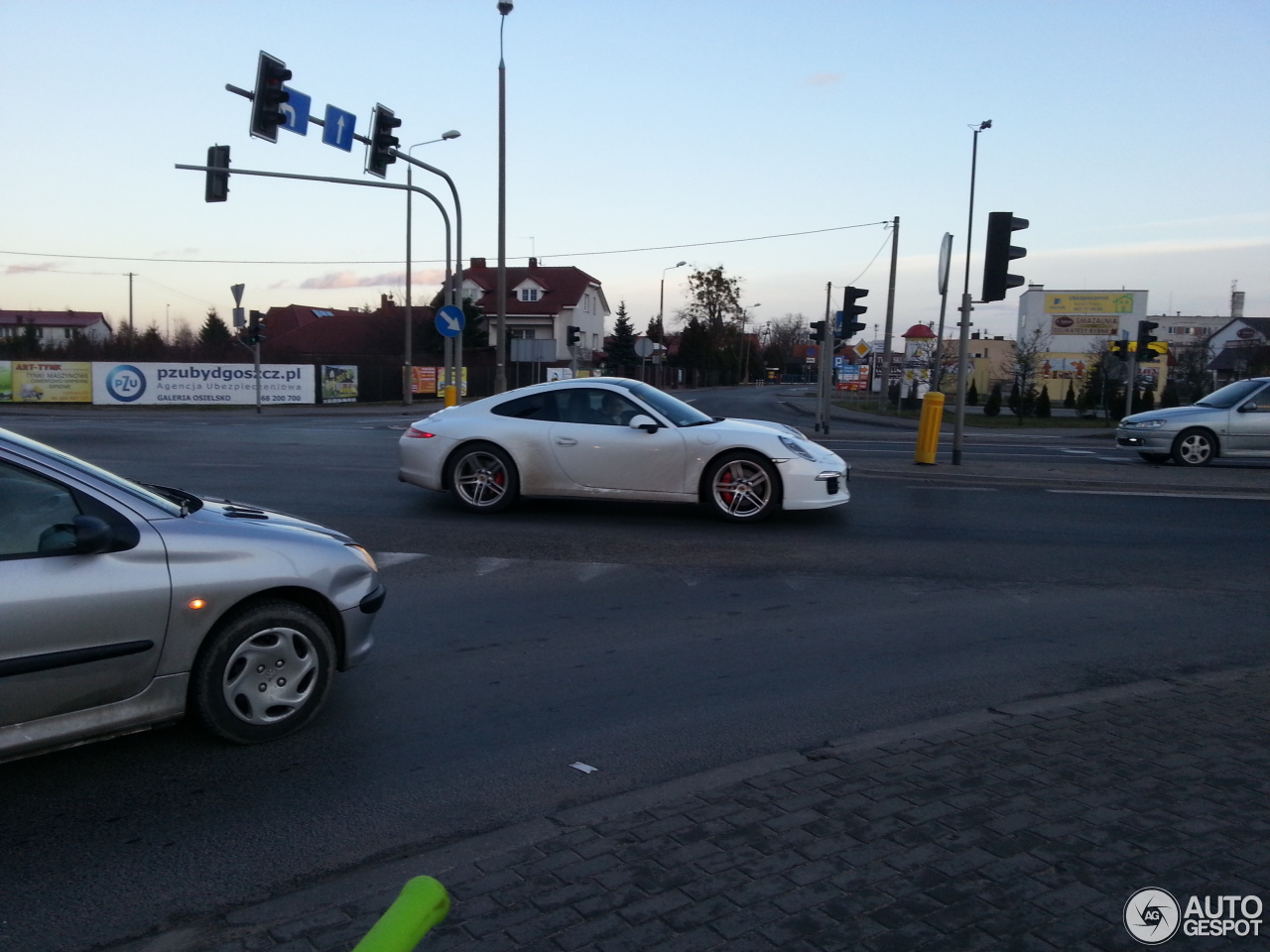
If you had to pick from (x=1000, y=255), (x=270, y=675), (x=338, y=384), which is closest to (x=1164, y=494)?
(x=1000, y=255)

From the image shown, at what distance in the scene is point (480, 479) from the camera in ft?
34.5

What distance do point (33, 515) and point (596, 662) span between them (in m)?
2.89

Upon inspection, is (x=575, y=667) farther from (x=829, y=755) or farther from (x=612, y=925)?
(x=612, y=925)

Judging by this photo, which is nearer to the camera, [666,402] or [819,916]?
[819,916]

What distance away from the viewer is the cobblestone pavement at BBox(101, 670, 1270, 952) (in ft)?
9.78

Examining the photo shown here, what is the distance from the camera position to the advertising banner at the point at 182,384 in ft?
120

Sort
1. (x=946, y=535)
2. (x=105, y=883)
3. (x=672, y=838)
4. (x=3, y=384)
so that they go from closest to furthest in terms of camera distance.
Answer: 1. (x=105, y=883)
2. (x=672, y=838)
3. (x=946, y=535)
4. (x=3, y=384)

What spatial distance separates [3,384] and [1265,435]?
3713cm

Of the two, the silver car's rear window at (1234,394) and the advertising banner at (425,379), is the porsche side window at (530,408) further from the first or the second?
the advertising banner at (425,379)

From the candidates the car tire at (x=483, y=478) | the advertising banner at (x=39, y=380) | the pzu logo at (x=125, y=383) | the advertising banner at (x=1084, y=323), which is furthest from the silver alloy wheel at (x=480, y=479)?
the advertising banner at (x=1084, y=323)

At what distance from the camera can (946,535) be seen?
32.7 feet

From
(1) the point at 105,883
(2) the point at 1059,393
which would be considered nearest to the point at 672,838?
(1) the point at 105,883

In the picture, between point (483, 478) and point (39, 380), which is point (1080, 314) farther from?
point (483, 478)

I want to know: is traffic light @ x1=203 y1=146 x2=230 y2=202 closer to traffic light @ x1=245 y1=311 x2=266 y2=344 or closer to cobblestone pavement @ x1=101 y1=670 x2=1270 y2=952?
traffic light @ x1=245 y1=311 x2=266 y2=344
